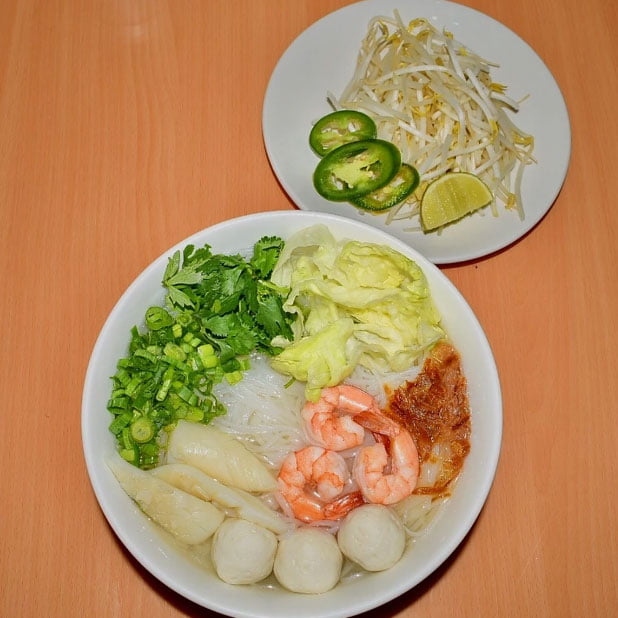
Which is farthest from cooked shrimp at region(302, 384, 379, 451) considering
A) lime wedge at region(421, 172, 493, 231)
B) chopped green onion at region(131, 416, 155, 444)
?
lime wedge at region(421, 172, 493, 231)

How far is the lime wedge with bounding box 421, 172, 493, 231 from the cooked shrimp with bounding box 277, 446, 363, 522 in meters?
0.83

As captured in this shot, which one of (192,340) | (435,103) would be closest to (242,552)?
(192,340)

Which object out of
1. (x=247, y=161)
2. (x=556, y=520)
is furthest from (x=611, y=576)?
(x=247, y=161)

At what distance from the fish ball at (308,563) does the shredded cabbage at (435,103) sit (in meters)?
1.20

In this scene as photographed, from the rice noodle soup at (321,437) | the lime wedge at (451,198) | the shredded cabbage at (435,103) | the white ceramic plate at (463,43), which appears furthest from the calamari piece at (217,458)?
the shredded cabbage at (435,103)

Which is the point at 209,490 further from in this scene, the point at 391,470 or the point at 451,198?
the point at 451,198

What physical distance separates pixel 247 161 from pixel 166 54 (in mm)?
531

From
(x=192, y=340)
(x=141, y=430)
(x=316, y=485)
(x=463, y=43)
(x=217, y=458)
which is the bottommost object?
(x=316, y=485)

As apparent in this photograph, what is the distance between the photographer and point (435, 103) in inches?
103

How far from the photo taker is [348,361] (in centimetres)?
208

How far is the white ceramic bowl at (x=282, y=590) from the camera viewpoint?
1.78 m

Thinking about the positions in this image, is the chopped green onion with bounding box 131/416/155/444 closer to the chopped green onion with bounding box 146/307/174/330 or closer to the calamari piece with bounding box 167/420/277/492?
the calamari piece with bounding box 167/420/277/492

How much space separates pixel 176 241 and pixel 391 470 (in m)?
1.05

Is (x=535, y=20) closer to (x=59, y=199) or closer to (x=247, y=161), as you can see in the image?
(x=247, y=161)
